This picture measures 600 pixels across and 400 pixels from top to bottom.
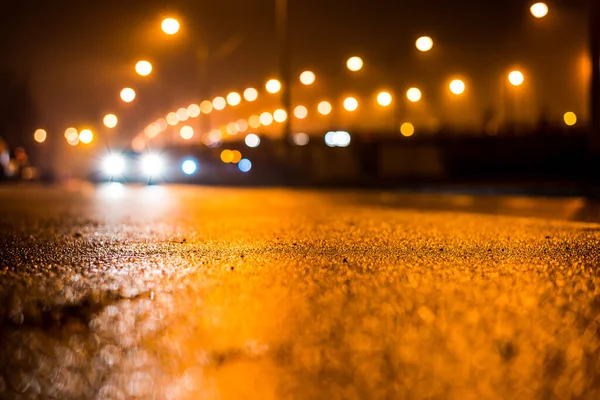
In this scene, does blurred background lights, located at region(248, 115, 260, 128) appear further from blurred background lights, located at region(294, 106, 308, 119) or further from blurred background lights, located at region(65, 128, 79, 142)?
blurred background lights, located at region(65, 128, 79, 142)

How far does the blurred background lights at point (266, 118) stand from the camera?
100 metres

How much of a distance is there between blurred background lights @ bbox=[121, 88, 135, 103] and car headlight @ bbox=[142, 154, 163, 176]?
25.6 m

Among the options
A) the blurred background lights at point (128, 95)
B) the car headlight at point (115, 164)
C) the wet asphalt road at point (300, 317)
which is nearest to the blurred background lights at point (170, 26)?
the blurred background lights at point (128, 95)

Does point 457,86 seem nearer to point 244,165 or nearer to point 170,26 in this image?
point 244,165

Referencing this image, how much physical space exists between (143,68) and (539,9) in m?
14.2

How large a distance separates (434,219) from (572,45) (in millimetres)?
35411

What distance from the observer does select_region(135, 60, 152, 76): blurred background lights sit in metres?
31.1

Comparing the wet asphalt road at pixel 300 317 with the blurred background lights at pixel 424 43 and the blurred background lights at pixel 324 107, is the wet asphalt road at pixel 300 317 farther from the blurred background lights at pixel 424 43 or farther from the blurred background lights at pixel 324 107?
the blurred background lights at pixel 324 107

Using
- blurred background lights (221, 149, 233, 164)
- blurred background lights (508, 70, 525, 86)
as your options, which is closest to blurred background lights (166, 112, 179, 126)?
blurred background lights (221, 149, 233, 164)

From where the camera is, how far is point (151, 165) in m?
57.5

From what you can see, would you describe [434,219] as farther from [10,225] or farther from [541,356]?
[541,356]

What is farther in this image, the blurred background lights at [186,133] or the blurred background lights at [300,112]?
the blurred background lights at [186,133]

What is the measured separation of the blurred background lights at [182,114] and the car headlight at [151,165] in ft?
88.4

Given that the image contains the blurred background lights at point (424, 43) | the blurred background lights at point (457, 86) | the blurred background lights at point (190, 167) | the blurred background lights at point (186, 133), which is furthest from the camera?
the blurred background lights at point (186, 133)
